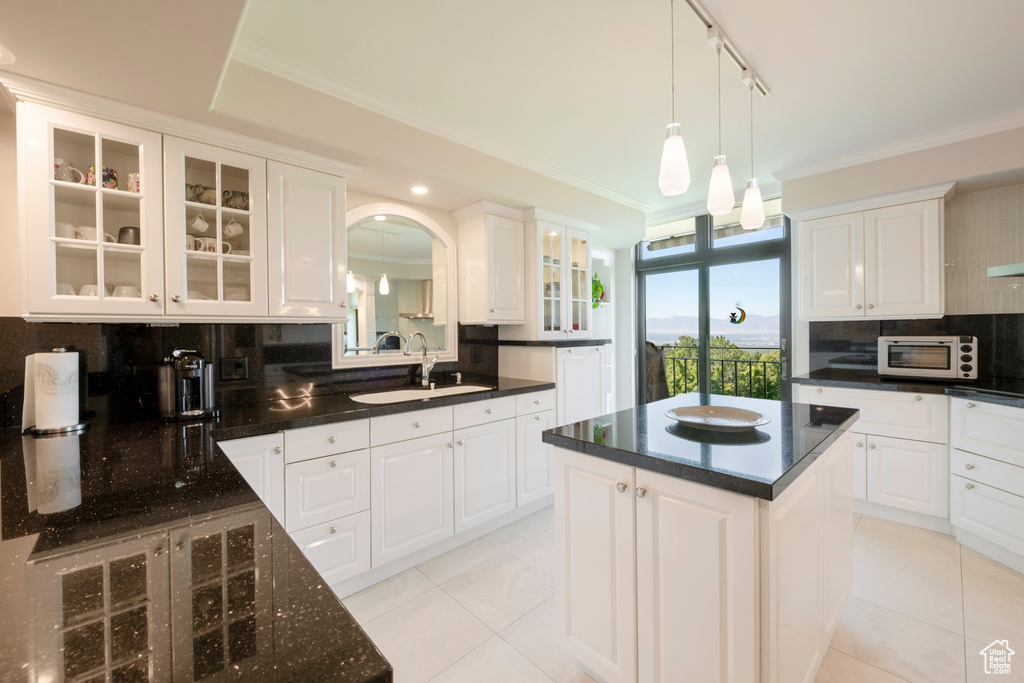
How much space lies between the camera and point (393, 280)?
2.97 m

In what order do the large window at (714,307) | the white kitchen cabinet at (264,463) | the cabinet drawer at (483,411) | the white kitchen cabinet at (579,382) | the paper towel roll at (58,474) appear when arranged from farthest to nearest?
1. the large window at (714,307)
2. the white kitchen cabinet at (579,382)
3. the cabinet drawer at (483,411)
4. the white kitchen cabinet at (264,463)
5. the paper towel roll at (58,474)

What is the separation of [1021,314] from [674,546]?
132 inches

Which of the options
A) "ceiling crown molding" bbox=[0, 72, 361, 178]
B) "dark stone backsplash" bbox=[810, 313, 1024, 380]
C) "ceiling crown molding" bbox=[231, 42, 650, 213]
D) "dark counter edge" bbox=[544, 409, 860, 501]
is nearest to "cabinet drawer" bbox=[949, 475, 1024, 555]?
"dark stone backsplash" bbox=[810, 313, 1024, 380]

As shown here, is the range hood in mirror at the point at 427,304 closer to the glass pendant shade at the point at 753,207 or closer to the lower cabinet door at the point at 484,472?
the lower cabinet door at the point at 484,472

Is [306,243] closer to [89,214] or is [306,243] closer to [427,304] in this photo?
[89,214]

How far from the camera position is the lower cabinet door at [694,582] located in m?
1.12

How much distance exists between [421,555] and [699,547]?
1749 mm

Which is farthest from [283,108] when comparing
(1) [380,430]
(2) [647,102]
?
(2) [647,102]

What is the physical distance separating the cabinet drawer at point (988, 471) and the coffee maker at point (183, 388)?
4.05 m

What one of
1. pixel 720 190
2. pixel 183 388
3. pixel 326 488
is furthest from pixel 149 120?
pixel 720 190

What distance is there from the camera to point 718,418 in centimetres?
165

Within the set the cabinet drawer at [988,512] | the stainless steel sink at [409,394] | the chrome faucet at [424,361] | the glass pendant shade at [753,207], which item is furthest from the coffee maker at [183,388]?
the cabinet drawer at [988,512]

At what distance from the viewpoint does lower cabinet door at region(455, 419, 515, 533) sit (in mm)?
2572

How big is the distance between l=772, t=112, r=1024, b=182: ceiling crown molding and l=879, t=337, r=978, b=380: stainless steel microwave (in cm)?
128
